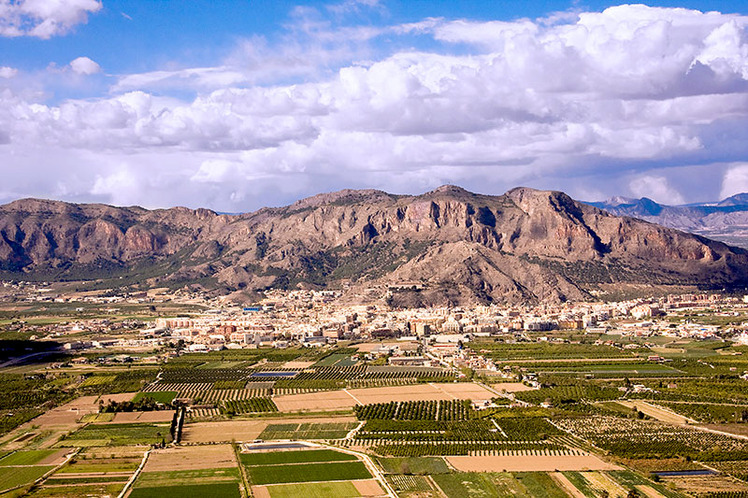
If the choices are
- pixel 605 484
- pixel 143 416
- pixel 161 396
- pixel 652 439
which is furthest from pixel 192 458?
pixel 652 439

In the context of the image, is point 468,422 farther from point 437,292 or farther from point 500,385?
point 437,292

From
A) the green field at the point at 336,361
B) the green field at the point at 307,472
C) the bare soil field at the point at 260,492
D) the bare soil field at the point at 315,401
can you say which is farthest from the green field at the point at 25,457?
the green field at the point at 336,361

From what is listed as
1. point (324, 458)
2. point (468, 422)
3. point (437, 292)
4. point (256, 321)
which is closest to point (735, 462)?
point (468, 422)

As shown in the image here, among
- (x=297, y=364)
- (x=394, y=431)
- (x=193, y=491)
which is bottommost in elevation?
(x=193, y=491)

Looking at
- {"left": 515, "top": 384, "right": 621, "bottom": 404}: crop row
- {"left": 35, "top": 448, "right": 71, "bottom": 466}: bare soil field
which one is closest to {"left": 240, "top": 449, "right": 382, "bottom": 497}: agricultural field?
{"left": 35, "top": 448, "right": 71, "bottom": 466}: bare soil field

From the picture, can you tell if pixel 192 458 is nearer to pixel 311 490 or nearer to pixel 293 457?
pixel 293 457

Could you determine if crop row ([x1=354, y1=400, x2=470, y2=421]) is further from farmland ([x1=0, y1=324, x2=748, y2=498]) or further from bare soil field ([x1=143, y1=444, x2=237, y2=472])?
bare soil field ([x1=143, y1=444, x2=237, y2=472])

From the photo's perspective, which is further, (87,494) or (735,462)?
(735,462)
